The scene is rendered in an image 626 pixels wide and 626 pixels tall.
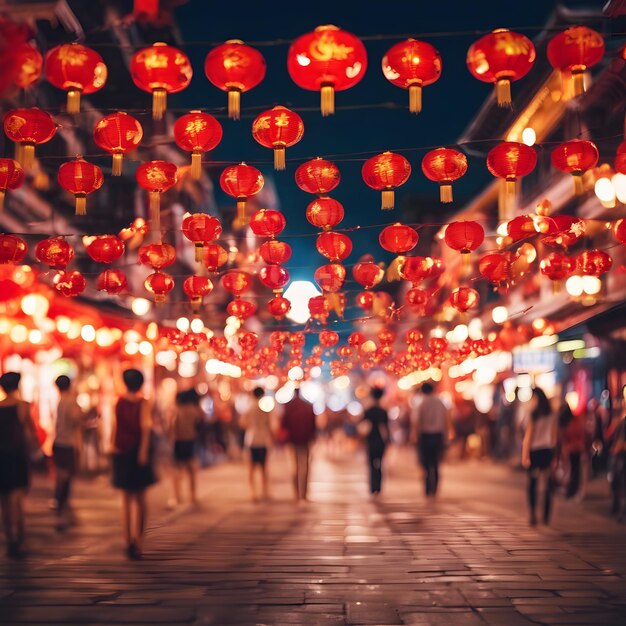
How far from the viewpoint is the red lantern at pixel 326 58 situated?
8.23 meters

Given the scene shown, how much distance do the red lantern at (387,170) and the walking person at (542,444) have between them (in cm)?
418

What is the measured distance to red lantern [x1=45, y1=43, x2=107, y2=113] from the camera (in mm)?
8500

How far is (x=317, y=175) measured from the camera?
11.0 meters

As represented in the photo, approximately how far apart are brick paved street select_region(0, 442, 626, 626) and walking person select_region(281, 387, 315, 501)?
2.29ft

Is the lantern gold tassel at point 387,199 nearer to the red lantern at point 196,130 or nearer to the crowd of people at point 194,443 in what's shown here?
the red lantern at point 196,130

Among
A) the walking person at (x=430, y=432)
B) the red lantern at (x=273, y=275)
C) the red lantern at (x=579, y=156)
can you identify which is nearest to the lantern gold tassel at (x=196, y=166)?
the red lantern at (x=579, y=156)

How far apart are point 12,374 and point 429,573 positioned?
5.19m

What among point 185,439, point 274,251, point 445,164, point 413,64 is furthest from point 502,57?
point 185,439

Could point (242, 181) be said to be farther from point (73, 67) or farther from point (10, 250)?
point (10, 250)

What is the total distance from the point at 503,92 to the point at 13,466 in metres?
6.46

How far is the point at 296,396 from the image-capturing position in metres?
17.5

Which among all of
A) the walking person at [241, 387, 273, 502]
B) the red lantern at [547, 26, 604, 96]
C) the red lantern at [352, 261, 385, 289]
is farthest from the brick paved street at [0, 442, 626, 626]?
the red lantern at [547, 26, 604, 96]

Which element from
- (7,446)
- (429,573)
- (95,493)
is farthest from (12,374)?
(95,493)

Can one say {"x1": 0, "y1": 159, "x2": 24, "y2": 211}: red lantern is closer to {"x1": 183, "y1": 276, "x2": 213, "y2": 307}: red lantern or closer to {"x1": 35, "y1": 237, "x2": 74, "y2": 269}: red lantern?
{"x1": 35, "y1": 237, "x2": 74, "y2": 269}: red lantern
